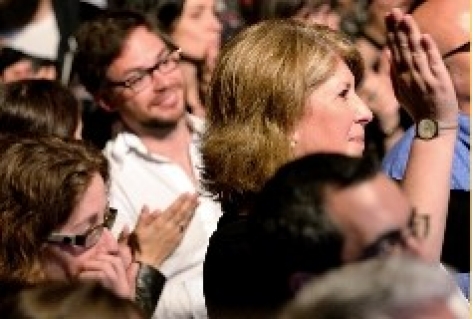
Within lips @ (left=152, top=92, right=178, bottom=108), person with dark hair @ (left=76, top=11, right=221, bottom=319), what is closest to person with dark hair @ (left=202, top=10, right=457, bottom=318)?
person with dark hair @ (left=76, top=11, right=221, bottom=319)

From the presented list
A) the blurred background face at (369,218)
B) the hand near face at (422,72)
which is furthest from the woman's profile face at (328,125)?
the blurred background face at (369,218)

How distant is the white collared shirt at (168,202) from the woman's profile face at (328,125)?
0.77 m


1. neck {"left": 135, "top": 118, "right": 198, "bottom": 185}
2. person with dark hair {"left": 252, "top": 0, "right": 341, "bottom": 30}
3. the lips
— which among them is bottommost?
neck {"left": 135, "top": 118, "right": 198, "bottom": 185}

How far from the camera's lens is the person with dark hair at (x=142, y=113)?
396cm

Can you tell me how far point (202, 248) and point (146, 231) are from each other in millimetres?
173

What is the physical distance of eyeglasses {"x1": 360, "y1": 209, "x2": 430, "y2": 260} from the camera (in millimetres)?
2010

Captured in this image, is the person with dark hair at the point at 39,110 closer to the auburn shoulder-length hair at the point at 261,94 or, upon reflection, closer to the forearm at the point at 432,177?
the auburn shoulder-length hair at the point at 261,94

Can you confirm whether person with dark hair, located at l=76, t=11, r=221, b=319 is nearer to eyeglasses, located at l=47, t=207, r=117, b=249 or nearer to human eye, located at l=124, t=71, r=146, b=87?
human eye, located at l=124, t=71, r=146, b=87

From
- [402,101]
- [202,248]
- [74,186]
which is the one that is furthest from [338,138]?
[202,248]

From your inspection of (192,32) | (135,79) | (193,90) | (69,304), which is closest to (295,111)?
(69,304)

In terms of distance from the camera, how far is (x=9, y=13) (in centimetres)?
484

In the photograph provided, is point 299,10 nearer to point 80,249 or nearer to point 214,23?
point 214,23

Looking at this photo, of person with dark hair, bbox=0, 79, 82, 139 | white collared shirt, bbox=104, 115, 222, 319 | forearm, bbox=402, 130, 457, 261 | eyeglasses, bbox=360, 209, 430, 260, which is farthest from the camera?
person with dark hair, bbox=0, 79, 82, 139

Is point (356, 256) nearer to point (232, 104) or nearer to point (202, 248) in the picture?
point (232, 104)
